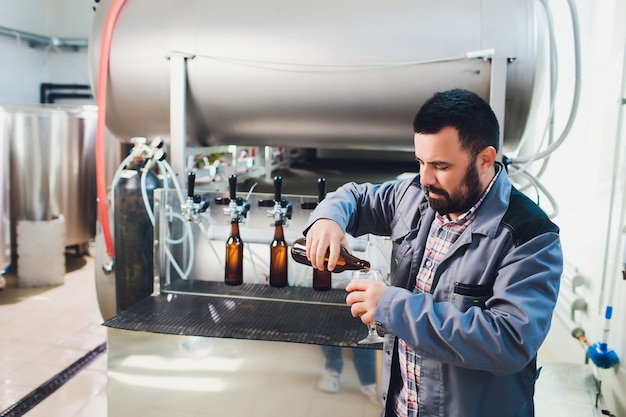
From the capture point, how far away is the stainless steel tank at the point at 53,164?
443 centimetres

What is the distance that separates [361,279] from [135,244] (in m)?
1.57

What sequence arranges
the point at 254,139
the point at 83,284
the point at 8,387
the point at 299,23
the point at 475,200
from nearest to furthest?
the point at 475,200 < the point at 299,23 < the point at 254,139 < the point at 8,387 < the point at 83,284

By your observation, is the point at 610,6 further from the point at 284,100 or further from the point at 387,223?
the point at 387,223

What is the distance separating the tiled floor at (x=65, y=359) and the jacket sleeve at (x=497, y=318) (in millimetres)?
703

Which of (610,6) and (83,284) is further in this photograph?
(83,284)

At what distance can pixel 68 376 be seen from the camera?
2814mm

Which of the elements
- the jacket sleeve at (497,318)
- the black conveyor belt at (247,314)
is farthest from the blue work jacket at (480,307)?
the black conveyor belt at (247,314)

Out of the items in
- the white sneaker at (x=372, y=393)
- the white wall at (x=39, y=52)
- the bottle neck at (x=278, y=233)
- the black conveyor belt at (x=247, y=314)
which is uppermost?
the white wall at (x=39, y=52)

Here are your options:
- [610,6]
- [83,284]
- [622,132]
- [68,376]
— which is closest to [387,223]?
[622,132]

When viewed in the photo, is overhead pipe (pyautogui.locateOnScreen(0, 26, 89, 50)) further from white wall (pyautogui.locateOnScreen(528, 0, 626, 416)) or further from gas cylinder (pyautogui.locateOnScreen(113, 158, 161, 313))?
white wall (pyautogui.locateOnScreen(528, 0, 626, 416))

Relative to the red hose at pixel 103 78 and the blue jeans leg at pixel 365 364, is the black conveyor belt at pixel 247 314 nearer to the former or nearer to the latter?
the blue jeans leg at pixel 365 364

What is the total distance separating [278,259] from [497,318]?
1175 mm

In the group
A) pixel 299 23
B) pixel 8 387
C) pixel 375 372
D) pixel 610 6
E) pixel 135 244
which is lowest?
pixel 8 387

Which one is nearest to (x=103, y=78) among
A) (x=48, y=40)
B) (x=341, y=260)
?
(x=341, y=260)
